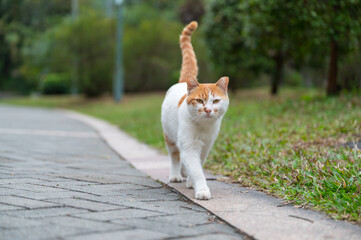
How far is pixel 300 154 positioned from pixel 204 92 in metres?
1.66

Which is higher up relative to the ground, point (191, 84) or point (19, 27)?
point (19, 27)

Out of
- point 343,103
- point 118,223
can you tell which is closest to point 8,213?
point 118,223

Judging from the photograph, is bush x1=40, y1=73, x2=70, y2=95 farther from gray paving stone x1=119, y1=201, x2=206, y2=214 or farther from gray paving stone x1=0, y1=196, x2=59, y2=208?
gray paving stone x1=119, y1=201, x2=206, y2=214

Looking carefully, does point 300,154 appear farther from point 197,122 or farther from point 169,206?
point 169,206

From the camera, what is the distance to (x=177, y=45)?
24.6m

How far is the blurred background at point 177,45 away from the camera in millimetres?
9570

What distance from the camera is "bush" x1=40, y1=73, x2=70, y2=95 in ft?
102

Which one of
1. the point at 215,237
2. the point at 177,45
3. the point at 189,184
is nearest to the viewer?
the point at 215,237

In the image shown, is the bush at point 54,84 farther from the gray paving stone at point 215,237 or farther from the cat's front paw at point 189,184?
the gray paving stone at point 215,237

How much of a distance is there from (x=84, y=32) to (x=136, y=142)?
52.3 feet

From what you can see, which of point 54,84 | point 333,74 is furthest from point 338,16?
point 54,84

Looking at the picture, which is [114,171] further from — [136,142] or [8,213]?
[136,142]

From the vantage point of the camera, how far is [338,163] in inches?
153

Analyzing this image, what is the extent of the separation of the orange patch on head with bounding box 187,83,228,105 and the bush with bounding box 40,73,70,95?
28456 millimetres
